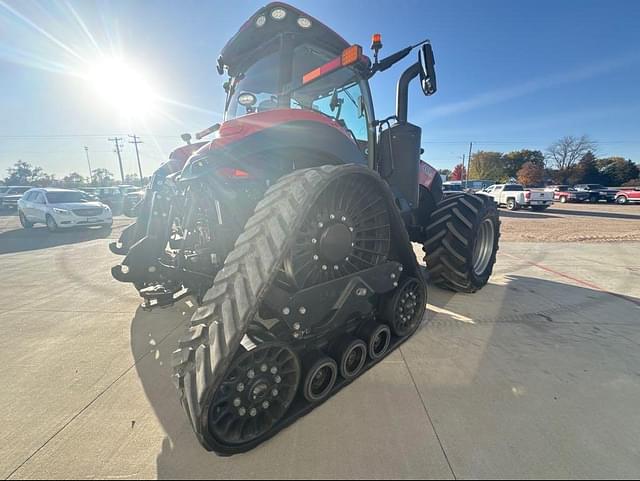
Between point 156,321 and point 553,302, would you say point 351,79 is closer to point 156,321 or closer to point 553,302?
point 156,321

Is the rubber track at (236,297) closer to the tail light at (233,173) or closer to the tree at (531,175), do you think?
the tail light at (233,173)

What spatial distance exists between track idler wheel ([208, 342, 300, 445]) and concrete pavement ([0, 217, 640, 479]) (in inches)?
5.2

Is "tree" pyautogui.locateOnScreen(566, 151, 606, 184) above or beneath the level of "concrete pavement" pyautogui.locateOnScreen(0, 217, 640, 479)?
above

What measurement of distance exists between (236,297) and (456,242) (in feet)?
9.52

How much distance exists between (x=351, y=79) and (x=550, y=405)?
322cm

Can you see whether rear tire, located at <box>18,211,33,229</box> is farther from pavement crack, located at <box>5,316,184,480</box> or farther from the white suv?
pavement crack, located at <box>5,316,184,480</box>

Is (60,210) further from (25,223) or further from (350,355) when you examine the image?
(350,355)

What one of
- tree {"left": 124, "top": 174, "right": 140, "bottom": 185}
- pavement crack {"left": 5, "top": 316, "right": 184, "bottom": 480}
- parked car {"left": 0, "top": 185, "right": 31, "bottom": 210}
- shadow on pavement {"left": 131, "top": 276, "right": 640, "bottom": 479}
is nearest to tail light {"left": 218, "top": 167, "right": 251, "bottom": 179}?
shadow on pavement {"left": 131, "top": 276, "right": 640, "bottom": 479}

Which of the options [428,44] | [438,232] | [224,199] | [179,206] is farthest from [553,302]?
[179,206]

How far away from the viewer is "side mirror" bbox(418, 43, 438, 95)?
2.68 m

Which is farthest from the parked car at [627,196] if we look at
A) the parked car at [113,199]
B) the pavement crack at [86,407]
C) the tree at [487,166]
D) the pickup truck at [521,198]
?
the parked car at [113,199]

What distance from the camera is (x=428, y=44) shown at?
2637 mm

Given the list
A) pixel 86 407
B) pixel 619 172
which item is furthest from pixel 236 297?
pixel 619 172

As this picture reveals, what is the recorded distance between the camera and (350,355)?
207cm
